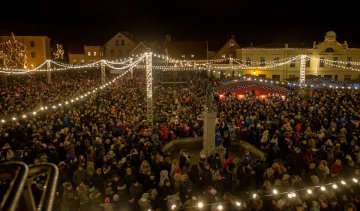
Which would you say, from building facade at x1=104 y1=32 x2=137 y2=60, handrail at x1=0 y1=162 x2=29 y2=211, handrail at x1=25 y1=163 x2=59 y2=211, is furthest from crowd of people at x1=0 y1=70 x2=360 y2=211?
building facade at x1=104 y1=32 x2=137 y2=60

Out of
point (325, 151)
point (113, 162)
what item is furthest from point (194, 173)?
point (325, 151)

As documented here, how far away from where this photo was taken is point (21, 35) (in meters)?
45.2

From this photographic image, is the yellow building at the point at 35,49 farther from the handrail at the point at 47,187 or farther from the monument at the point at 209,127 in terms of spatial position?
the handrail at the point at 47,187

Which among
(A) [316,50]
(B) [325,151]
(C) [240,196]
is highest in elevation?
(A) [316,50]

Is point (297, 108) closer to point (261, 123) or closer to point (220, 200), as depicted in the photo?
point (261, 123)

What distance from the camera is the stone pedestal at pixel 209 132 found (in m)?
10.7

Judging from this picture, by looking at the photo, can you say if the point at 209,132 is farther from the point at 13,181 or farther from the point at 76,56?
the point at 76,56

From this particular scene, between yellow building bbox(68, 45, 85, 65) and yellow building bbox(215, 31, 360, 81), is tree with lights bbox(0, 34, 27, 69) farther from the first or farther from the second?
yellow building bbox(215, 31, 360, 81)

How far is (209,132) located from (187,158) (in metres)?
1.98

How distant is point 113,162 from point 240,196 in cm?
313

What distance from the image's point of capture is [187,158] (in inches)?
360

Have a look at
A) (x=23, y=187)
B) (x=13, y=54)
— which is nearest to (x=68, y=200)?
(x=23, y=187)

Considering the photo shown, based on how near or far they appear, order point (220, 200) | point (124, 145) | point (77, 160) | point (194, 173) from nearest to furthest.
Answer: point (220, 200) → point (194, 173) → point (77, 160) → point (124, 145)

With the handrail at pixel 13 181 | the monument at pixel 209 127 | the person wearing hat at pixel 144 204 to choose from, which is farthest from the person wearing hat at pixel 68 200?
the handrail at pixel 13 181
